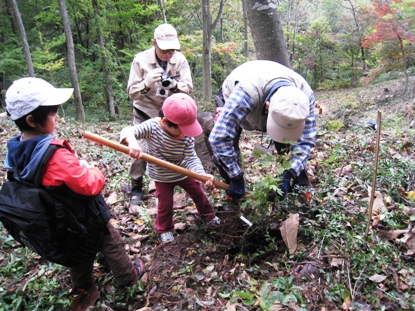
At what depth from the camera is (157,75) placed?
3.58 meters

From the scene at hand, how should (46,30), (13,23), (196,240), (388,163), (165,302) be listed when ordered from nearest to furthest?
1. (165,302)
2. (196,240)
3. (388,163)
4. (13,23)
5. (46,30)

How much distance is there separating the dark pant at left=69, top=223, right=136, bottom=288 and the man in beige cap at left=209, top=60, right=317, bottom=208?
1.12 m

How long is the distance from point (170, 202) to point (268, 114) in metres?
1.38

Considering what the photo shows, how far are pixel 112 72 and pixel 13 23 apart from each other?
5.49 meters

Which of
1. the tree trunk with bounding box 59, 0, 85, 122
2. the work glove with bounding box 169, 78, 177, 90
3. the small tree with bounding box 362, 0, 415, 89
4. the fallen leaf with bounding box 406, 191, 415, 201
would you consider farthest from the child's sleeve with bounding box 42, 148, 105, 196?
the small tree with bounding box 362, 0, 415, 89

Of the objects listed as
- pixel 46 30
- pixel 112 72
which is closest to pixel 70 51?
pixel 112 72

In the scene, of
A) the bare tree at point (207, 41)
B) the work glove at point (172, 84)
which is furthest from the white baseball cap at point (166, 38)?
the bare tree at point (207, 41)

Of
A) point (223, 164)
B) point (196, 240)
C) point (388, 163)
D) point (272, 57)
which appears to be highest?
point (272, 57)

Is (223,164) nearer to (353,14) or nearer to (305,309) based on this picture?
(305,309)

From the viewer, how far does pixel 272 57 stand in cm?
413

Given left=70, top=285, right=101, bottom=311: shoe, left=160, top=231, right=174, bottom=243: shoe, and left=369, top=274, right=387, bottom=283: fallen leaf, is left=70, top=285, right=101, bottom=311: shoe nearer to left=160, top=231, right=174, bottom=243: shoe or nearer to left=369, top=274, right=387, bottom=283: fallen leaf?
left=160, top=231, right=174, bottom=243: shoe

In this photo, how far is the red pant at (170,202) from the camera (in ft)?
10.4

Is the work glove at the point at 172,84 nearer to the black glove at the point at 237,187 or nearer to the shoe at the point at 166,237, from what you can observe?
the black glove at the point at 237,187

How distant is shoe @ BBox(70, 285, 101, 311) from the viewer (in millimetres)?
2459
